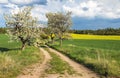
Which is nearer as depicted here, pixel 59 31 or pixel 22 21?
pixel 22 21

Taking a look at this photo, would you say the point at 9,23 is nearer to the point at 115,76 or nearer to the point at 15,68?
the point at 15,68

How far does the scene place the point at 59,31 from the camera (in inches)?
2685

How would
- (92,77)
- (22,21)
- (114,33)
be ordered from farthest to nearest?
(114,33), (22,21), (92,77)

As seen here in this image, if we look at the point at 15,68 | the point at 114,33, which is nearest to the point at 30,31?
the point at 15,68

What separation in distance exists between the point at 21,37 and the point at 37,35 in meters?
3.14

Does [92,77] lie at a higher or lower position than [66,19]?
lower

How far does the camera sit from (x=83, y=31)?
153m

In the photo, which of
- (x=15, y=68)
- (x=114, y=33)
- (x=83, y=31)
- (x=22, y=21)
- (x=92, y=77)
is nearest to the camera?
(x=92, y=77)

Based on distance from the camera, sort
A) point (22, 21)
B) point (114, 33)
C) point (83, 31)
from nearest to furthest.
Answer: point (22, 21), point (114, 33), point (83, 31)

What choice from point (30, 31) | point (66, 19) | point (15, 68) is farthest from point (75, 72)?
point (66, 19)

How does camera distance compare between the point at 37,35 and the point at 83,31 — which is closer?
the point at 37,35

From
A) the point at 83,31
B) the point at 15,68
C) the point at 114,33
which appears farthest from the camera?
the point at 83,31

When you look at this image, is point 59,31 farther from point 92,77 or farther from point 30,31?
point 92,77

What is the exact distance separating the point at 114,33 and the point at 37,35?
84121 mm
